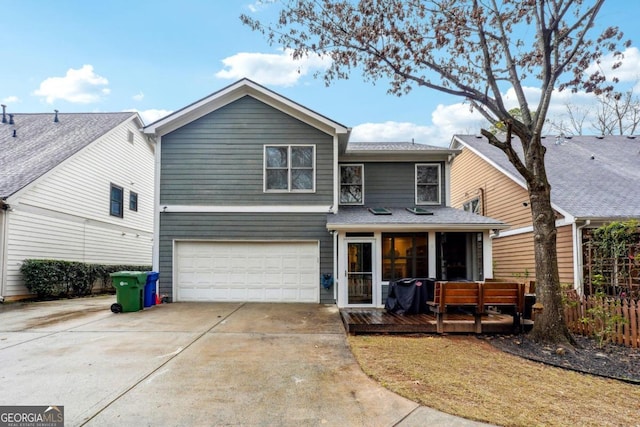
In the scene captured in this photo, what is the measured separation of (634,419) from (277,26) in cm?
786

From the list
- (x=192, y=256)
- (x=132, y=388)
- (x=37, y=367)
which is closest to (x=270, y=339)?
(x=132, y=388)

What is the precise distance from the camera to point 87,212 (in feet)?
48.0

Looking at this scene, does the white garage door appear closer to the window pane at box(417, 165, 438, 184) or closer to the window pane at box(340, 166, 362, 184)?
the window pane at box(340, 166, 362, 184)

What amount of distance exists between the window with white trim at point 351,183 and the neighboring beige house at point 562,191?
185 inches

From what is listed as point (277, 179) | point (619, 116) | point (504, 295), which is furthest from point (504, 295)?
point (619, 116)

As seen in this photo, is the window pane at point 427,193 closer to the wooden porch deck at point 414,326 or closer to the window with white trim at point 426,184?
the window with white trim at point 426,184

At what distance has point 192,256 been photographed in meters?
11.3

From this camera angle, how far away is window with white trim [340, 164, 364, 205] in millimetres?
12305

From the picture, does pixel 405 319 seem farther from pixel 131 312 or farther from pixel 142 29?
pixel 142 29

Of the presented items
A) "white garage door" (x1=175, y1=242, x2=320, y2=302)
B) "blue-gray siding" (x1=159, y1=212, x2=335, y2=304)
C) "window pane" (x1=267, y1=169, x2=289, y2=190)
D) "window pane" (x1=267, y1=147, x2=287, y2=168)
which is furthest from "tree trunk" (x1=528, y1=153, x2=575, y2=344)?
"window pane" (x1=267, y1=147, x2=287, y2=168)

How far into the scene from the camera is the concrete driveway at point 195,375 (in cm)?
348

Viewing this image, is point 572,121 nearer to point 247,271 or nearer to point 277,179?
point 277,179

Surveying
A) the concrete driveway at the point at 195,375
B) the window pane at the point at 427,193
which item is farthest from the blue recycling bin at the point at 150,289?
the window pane at the point at 427,193

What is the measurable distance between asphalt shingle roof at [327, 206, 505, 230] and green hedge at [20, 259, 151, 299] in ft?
29.3
